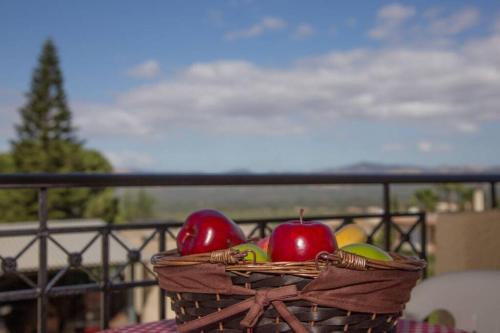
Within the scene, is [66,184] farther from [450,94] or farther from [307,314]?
[450,94]

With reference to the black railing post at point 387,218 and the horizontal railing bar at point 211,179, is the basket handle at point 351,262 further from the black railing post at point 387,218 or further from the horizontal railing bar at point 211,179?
the black railing post at point 387,218

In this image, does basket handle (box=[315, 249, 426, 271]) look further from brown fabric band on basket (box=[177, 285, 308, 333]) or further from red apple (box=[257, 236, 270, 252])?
red apple (box=[257, 236, 270, 252])

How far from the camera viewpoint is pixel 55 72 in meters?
28.4

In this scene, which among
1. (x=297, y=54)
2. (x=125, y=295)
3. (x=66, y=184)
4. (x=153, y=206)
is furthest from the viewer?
(x=297, y=54)

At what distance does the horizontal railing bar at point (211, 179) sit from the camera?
1.65m

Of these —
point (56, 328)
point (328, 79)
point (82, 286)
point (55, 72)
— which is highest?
point (328, 79)

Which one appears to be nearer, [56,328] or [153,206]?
[56,328]

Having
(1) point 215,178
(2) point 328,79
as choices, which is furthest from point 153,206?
(1) point 215,178

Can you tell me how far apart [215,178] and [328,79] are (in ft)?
224

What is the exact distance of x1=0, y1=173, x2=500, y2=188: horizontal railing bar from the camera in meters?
1.65

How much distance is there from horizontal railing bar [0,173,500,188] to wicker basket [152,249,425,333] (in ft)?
3.37

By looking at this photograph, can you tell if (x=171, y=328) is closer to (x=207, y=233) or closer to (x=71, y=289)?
(x=207, y=233)

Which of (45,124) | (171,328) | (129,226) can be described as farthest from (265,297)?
(45,124)

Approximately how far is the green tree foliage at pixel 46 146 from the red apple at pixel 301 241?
95.4 ft
